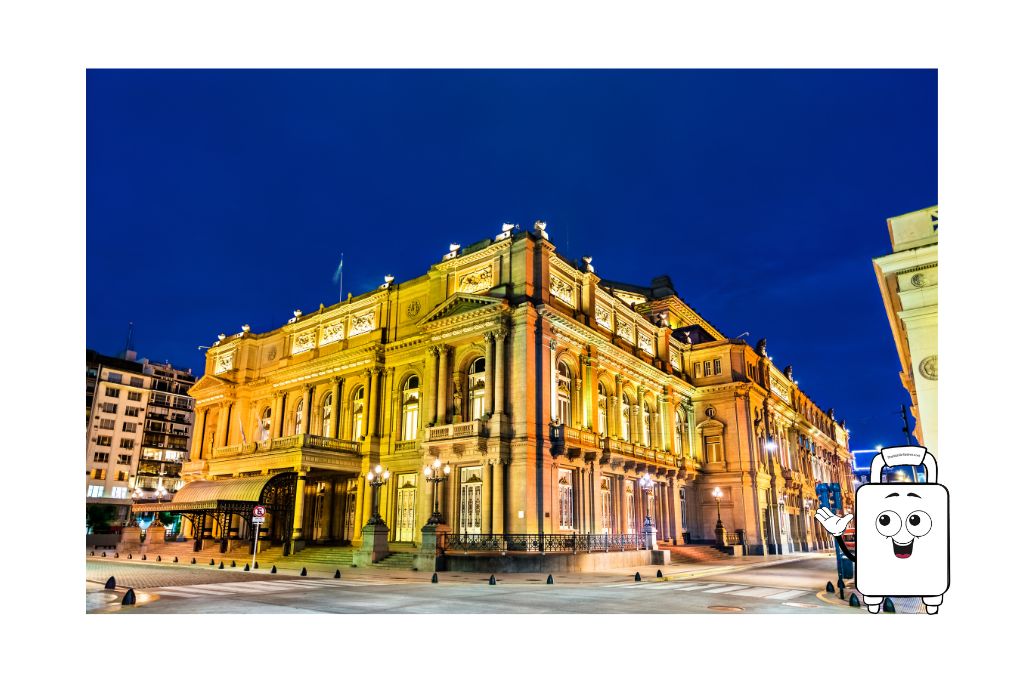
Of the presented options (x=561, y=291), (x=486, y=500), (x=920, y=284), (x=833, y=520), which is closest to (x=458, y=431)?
(x=486, y=500)

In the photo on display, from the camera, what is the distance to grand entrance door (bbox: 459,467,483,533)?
3209 centimetres

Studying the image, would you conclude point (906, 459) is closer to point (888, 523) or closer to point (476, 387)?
point (888, 523)

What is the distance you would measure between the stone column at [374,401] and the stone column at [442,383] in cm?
533

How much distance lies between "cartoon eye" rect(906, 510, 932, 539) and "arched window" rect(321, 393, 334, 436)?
113 ft

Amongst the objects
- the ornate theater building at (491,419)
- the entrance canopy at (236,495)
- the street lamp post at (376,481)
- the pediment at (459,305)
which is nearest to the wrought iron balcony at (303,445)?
the ornate theater building at (491,419)

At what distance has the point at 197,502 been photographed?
3697 cm

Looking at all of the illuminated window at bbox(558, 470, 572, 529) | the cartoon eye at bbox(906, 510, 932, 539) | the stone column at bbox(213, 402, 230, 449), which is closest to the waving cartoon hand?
the cartoon eye at bbox(906, 510, 932, 539)

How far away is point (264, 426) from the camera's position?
4625cm

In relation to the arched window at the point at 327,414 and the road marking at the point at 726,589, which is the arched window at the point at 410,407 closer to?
the arched window at the point at 327,414

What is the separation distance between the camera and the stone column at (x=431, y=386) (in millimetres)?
35044

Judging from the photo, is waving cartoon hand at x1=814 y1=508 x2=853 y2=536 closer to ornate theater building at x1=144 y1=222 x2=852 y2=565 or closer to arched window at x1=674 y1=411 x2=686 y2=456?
ornate theater building at x1=144 y1=222 x2=852 y2=565
